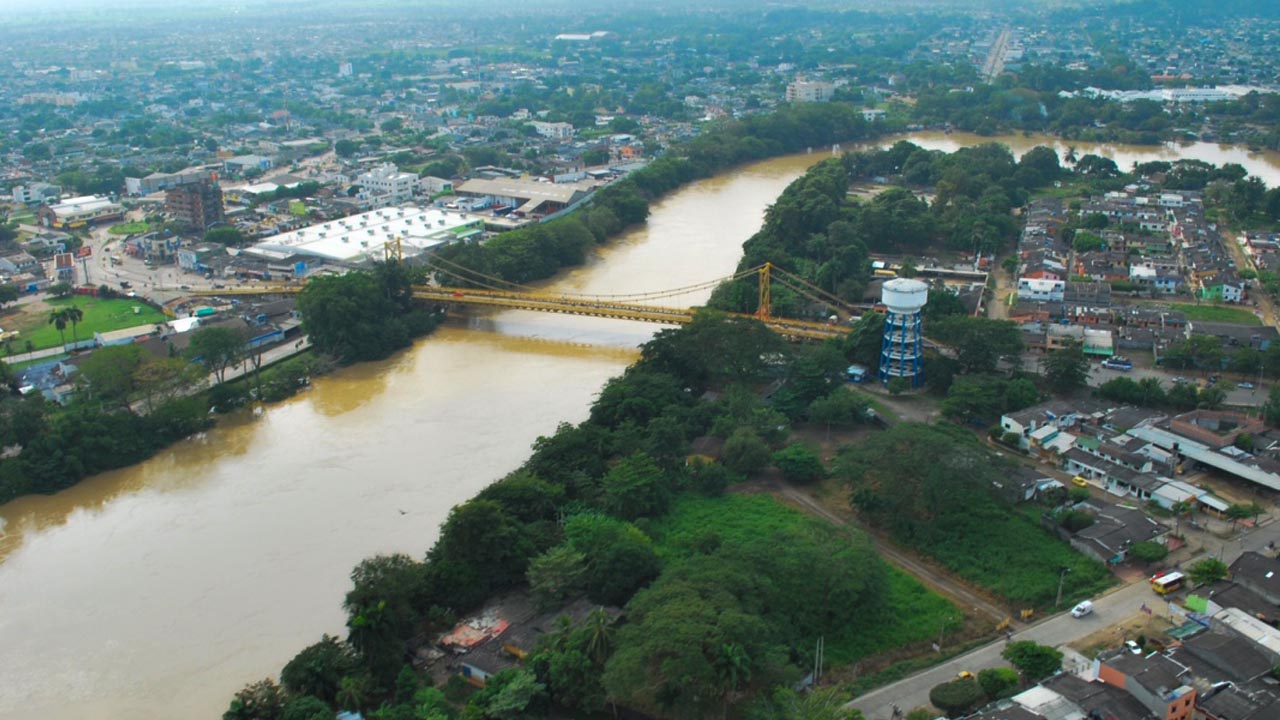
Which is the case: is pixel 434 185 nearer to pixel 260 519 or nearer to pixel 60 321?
pixel 60 321

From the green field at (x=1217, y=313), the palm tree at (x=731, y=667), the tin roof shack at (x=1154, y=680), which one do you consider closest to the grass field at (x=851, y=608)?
the palm tree at (x=731, y=667)

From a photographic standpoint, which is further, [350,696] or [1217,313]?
[1217,313]

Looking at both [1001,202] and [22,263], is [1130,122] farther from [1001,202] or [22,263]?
[22,263]

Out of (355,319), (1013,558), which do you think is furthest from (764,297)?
(1013,558)

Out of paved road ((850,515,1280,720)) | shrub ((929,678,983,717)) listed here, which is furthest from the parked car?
shrub ((929,678,983,717))

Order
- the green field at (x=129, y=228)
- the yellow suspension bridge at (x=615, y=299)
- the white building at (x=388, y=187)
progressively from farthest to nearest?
the white building at (x=388, y=187) → the green field at (x=129, y=228) → the yellow suspension bridge at (x=615, y=299)

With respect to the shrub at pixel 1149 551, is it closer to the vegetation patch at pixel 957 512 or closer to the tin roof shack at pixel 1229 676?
the vegetation patch at pixel 957 512

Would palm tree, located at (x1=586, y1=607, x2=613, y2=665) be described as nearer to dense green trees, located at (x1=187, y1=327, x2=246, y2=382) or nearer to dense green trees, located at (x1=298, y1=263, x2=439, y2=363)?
dense green trees, located at (x1=187, y1=327, x2=246, y2=382)
